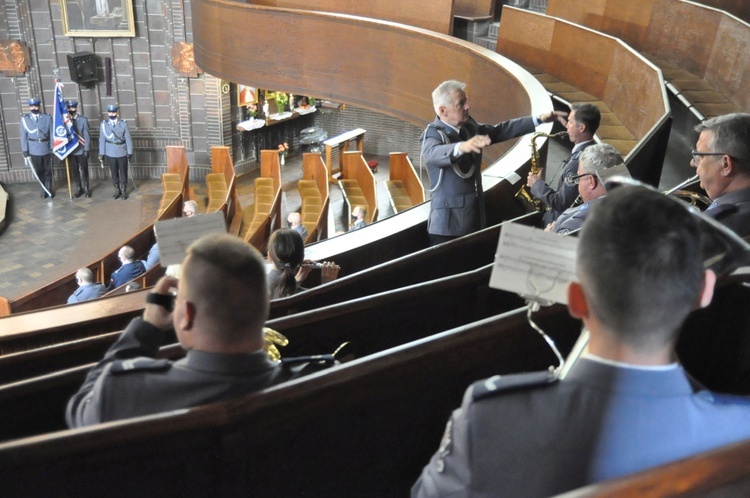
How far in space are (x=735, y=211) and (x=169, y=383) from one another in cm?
176

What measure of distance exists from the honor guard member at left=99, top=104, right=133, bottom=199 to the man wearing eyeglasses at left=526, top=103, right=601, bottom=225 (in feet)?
32.8

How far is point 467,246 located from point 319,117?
12.6 metres

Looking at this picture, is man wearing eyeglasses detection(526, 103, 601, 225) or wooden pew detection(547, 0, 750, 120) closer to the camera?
man wearing eyeglasses detection(526, 103, 601, 225)

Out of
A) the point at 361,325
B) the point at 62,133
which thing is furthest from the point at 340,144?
the point at 361,325

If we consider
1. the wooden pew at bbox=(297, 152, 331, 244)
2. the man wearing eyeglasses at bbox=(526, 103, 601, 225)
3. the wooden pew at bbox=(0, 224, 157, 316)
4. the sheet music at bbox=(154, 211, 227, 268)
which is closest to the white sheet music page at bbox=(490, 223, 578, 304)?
the sheet music at bbox=(154, 211, 227, 268)

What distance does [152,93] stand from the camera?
13.2m

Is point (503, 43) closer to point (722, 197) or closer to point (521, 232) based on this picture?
point (722, 197)

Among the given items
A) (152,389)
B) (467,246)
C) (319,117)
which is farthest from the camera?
(319,117)

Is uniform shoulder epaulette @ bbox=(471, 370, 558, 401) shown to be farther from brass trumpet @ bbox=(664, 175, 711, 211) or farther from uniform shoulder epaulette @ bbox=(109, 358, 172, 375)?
brass trumpet @ bbox=(664, 175, 711, 211)

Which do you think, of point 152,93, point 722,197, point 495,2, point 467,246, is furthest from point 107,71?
point 722,197

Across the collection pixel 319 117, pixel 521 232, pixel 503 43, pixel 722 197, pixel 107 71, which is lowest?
pixel 319 117

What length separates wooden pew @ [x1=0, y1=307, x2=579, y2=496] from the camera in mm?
1109

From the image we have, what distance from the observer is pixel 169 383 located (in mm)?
1339

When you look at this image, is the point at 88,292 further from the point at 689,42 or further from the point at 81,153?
the point at 81,153
